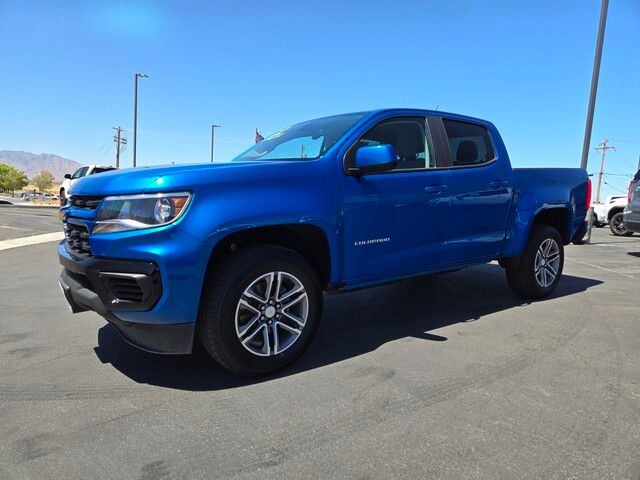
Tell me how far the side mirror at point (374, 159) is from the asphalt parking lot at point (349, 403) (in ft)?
4.52

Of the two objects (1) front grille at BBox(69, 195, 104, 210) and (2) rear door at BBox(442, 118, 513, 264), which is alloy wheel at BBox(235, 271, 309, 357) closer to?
(1) front grille at BBox(69, 195, 104, 210)

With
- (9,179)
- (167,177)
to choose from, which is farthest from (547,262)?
(9,179)

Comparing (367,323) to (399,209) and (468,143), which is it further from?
(468,143)

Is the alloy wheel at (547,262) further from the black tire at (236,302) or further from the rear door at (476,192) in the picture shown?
the black tire at (236,302)

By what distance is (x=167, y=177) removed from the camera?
2.69 metres

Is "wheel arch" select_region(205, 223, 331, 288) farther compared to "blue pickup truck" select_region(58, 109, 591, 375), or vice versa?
"wheel arch" select_region(205, 223, 331, 288)

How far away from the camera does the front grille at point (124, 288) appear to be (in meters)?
2.64

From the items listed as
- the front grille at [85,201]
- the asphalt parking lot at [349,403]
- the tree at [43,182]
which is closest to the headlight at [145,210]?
the front grille at [85,201]

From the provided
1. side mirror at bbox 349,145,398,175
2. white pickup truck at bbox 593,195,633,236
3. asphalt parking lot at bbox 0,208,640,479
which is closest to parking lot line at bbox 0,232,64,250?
asphalt parking lot at bbox 0,208,640,479

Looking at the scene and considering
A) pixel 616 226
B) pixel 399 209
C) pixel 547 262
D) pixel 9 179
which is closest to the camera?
pixel 399 209

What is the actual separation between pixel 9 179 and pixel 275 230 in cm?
12608

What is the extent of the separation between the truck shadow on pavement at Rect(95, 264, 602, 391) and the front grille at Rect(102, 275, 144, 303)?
0.63 metres

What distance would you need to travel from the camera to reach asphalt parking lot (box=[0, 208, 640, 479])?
6.95 ft

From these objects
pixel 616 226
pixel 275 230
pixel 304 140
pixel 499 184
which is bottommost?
pixel 616 226
